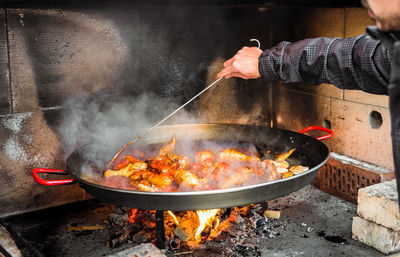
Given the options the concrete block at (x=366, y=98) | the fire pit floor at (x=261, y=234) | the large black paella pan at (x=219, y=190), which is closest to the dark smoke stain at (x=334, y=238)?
the fire pit floor at (x=261, y=234)

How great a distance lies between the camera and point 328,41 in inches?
113

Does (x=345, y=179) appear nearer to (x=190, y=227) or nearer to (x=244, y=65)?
(x=190, y=227)

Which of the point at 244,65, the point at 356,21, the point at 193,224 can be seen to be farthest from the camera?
the point at 356,21

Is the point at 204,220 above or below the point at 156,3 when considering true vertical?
below

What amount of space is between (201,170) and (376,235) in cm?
160

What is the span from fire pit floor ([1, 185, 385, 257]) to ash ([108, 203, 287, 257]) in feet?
0.05

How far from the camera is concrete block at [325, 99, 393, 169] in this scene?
4199mm

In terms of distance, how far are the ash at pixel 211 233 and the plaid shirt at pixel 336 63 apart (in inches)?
58.3

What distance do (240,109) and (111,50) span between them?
72.9 inches

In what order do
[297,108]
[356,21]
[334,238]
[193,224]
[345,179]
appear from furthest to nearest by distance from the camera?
[297,108] < [345,179] < [356,21] < [334,238] < [193,224]

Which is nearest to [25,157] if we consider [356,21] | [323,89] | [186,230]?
[186,230]

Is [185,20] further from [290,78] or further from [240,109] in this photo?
[290,78]

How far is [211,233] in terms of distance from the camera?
12.4ft

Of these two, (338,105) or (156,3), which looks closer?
(156,3)
